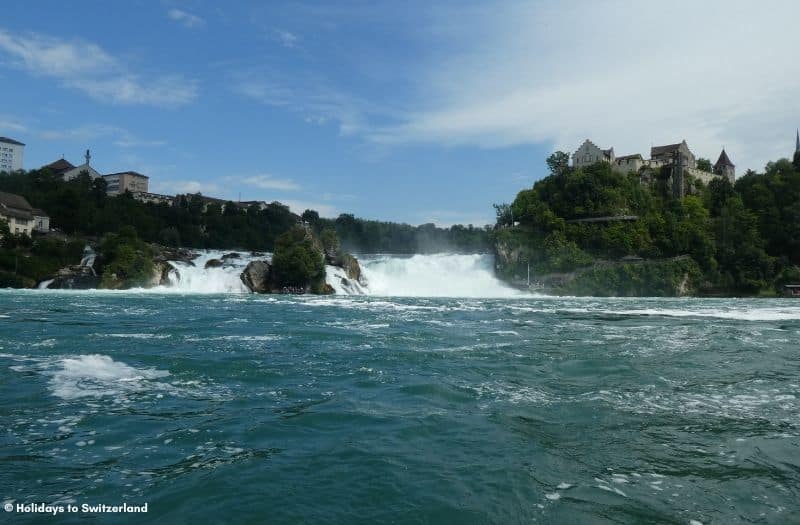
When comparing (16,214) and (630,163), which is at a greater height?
(630,163)

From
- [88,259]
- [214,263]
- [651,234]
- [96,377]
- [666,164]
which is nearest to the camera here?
[96,377]

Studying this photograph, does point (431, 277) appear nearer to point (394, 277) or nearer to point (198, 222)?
point (394, 277)

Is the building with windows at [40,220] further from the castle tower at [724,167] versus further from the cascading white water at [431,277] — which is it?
the castle tower at [724,167]

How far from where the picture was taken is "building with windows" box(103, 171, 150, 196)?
347ft

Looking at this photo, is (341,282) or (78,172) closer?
(341,282)

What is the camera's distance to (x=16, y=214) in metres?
58.5

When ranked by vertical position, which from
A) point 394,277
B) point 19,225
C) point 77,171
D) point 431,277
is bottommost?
point 394,277

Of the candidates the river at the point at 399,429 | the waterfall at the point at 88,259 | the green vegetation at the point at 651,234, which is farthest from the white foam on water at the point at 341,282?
the river at the point at 399,429

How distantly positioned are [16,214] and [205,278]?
2513 centimetres

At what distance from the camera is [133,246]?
50469 mm

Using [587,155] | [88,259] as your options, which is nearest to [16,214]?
[88,259]

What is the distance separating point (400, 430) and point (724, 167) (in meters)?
101

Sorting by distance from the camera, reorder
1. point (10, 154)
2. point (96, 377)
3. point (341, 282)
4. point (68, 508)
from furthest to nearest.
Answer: point (10, 154), point (341, 282), point (96, 377), point (68, 508)

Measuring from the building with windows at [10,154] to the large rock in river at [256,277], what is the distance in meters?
95.2
